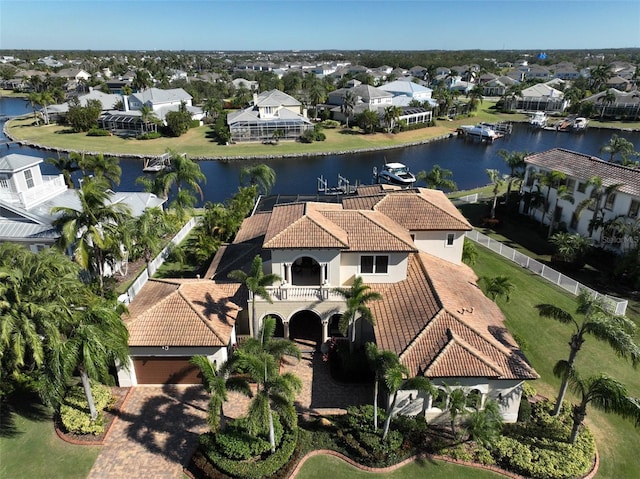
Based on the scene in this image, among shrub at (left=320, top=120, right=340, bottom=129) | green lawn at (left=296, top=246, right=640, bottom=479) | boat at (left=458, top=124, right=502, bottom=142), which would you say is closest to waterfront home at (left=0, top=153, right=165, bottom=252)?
green lawn at (left=296, top=246, right=640, bottom=479)

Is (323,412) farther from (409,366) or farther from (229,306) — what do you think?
(229,306)

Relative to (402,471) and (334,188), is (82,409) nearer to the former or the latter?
(402,471)

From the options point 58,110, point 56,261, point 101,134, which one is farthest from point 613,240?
point 58,110

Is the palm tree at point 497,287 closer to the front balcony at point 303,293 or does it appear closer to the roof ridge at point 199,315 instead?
the front balcony at point 303,293

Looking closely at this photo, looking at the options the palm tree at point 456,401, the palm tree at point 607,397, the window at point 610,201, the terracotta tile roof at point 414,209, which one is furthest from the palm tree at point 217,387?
the window at point 610,201

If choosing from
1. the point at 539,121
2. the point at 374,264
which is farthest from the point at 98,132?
the point at 539,121

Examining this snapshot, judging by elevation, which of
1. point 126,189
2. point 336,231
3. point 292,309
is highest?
point 336,231
